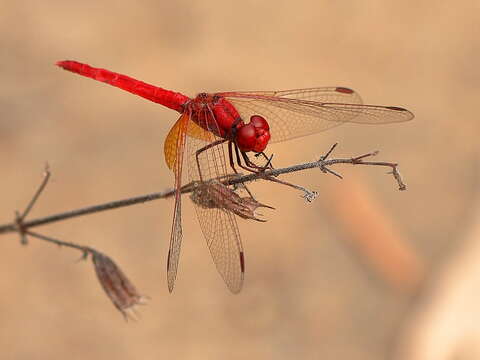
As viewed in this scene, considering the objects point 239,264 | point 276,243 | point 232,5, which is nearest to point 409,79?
point 232,5

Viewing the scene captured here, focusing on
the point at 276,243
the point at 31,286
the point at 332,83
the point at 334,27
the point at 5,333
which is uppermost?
the point at 334,27

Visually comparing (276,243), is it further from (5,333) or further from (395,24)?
(395,24)

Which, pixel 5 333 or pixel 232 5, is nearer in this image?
pixel 5 333

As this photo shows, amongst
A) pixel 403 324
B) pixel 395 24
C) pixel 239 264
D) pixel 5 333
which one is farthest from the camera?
pixel 395 24

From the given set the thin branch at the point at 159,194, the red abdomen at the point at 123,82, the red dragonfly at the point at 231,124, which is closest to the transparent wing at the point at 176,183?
the red dragonfly at the point at 231,124

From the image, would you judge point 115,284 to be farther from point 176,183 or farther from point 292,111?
point 292,111

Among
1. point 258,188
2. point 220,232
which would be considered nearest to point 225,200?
point 220,232
